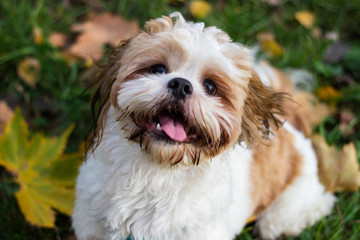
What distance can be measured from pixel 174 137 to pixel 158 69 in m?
0.41

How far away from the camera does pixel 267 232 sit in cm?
365

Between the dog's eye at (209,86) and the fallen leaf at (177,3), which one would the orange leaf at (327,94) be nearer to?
the fallen leaf at (177,3)

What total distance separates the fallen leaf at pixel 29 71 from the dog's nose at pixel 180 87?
99.9 inches

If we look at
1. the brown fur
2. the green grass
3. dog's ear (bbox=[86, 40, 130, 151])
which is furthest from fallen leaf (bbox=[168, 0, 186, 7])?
dog's ear (bbox=[86, 40, 130, 151])

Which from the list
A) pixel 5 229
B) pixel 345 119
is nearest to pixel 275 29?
pixel 345 119

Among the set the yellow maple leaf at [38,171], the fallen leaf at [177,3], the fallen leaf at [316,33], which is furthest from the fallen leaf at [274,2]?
the yellow maple leaf at [38,171]

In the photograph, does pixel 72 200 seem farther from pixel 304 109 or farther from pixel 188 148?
pixel 304 109

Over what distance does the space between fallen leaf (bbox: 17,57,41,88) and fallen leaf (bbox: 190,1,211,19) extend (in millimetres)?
1849

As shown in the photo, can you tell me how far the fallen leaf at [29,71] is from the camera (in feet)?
13.8

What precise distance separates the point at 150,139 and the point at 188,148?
8.5 inches

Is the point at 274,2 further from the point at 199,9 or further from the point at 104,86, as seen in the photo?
the point at 104,86

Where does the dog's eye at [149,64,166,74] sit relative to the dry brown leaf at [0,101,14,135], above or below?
above

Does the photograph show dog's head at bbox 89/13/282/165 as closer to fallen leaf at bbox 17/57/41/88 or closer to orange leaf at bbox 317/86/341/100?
fallen leaf at bbox 17/57/41/88

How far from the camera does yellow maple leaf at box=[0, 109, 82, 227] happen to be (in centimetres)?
299
